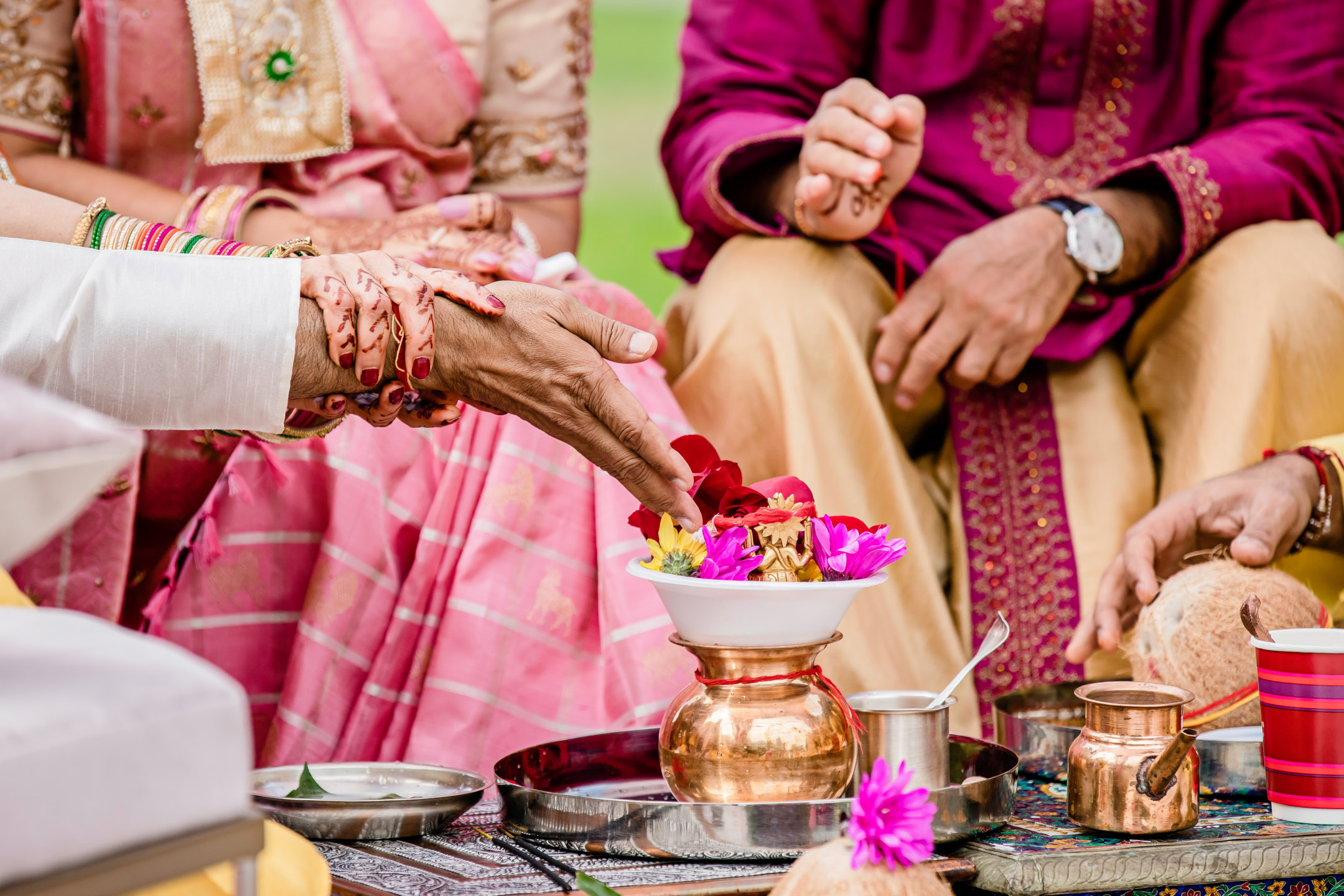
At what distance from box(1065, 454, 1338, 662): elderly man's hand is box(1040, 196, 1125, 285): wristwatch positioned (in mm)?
386

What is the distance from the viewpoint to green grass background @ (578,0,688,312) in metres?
4.56

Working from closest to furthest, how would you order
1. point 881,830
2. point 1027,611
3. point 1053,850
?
point 881,830 → point 1053,850 → point 1027,611

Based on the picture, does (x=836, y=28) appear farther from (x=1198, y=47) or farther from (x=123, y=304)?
(x=123, y=304)

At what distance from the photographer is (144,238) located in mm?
1316

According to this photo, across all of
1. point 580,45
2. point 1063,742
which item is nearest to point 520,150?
point 580,45

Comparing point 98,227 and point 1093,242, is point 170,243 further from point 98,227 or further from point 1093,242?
point 1093,242

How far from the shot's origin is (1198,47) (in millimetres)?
2107

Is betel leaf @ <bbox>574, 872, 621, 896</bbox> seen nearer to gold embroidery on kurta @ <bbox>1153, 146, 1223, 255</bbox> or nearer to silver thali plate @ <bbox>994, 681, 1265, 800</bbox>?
silver thali plate @ <bbox>994, 681, 1265, 800</bbox>

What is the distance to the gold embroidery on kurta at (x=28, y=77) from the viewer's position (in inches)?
68.0

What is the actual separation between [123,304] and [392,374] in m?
0.24

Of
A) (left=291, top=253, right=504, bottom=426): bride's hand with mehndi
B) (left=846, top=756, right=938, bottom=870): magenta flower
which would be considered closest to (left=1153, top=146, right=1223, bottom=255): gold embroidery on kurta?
(left=291, top=253, right=504, bottom=426): bride's hand with mehndi

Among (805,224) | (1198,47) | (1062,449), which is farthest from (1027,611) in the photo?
(1198,47)

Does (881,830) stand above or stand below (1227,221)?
below

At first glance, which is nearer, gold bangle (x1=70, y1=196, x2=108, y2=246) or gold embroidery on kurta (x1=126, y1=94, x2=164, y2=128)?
gold bangle (x1=70, y1=196, x2=108, y2=246)
